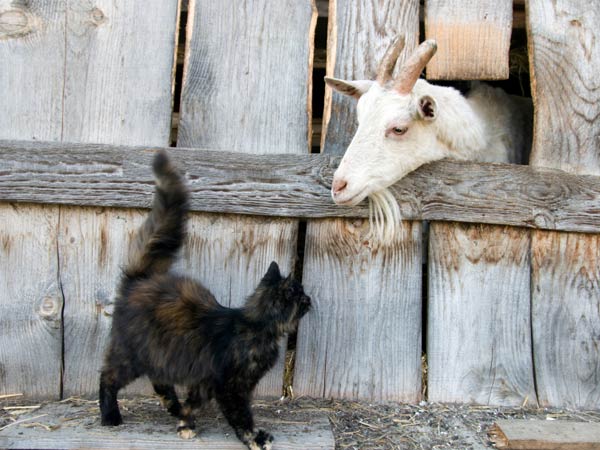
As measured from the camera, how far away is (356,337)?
3.65 meters

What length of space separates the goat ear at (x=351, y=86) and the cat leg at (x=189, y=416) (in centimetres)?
167

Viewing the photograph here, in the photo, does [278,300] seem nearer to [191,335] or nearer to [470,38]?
[191,335]

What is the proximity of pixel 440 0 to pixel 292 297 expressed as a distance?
1.91 meters

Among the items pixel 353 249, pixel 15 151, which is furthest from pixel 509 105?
pixel 15 151

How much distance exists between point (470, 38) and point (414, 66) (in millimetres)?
584

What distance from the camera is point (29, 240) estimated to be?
3.54 m

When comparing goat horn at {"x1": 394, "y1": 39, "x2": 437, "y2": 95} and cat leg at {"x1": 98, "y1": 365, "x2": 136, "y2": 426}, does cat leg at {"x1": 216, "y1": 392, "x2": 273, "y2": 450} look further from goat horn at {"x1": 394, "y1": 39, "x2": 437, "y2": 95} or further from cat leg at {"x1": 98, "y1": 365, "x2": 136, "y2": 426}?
goat horn at {"x1": 394, "y1": 39, "x2": 437, "y2": 95}

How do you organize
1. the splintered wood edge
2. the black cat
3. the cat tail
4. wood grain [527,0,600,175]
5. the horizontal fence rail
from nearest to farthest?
the black cat
the cat tail
the splintered wood edge
the horizontal fence rail
wood grain [527,0,600,175]

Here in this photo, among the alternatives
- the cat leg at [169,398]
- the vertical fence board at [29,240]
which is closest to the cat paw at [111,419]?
the cat leg at [169,398]

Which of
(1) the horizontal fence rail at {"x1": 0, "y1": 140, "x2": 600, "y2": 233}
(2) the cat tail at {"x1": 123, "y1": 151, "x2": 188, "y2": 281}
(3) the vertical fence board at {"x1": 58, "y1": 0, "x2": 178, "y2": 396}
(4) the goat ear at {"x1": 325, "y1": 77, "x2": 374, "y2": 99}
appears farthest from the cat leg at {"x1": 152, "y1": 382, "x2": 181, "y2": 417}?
(4) the goat ear at {"x1": 325, "y1": 77, "x2": 374, "y2": 99}

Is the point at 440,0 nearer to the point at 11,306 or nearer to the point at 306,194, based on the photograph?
the point at 306,194

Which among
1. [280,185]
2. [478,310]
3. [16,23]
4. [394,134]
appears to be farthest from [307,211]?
[16,23]

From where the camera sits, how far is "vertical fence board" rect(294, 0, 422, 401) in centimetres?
362

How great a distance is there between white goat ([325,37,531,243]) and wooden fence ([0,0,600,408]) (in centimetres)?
11
